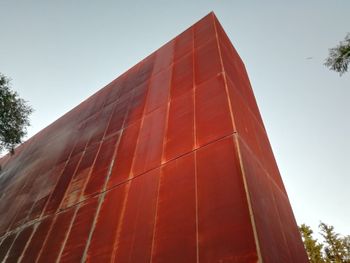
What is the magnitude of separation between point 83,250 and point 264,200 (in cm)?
454

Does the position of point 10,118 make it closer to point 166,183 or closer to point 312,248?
point 166,183

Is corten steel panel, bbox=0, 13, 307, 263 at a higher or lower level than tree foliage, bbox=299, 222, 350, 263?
lower

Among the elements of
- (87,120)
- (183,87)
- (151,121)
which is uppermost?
(87,120)

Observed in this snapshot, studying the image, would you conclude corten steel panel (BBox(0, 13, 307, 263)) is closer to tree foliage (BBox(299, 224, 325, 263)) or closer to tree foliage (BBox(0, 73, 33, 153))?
tree foliage (BBox(0, 73, 33, 153))

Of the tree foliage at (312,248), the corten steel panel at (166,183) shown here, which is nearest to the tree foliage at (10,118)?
the corten steel panel at (166,183)

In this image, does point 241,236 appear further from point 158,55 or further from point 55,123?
point 55,123

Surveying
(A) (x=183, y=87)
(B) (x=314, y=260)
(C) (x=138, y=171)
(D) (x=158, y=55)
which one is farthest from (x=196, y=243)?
(B) (x=314, y=260)

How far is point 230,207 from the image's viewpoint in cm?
433

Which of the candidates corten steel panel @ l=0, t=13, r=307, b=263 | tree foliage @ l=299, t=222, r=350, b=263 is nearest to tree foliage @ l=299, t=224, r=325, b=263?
tree foliage @ l=299, t=222, r=350, b=263

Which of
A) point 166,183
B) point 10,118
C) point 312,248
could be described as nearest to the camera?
point 166,183

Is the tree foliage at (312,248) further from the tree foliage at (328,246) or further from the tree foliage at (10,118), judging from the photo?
the tree foliage at (10,118)

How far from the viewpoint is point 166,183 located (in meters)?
5.75

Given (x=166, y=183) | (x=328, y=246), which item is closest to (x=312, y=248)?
(x=328, y=246)

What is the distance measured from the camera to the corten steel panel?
14.6ft
